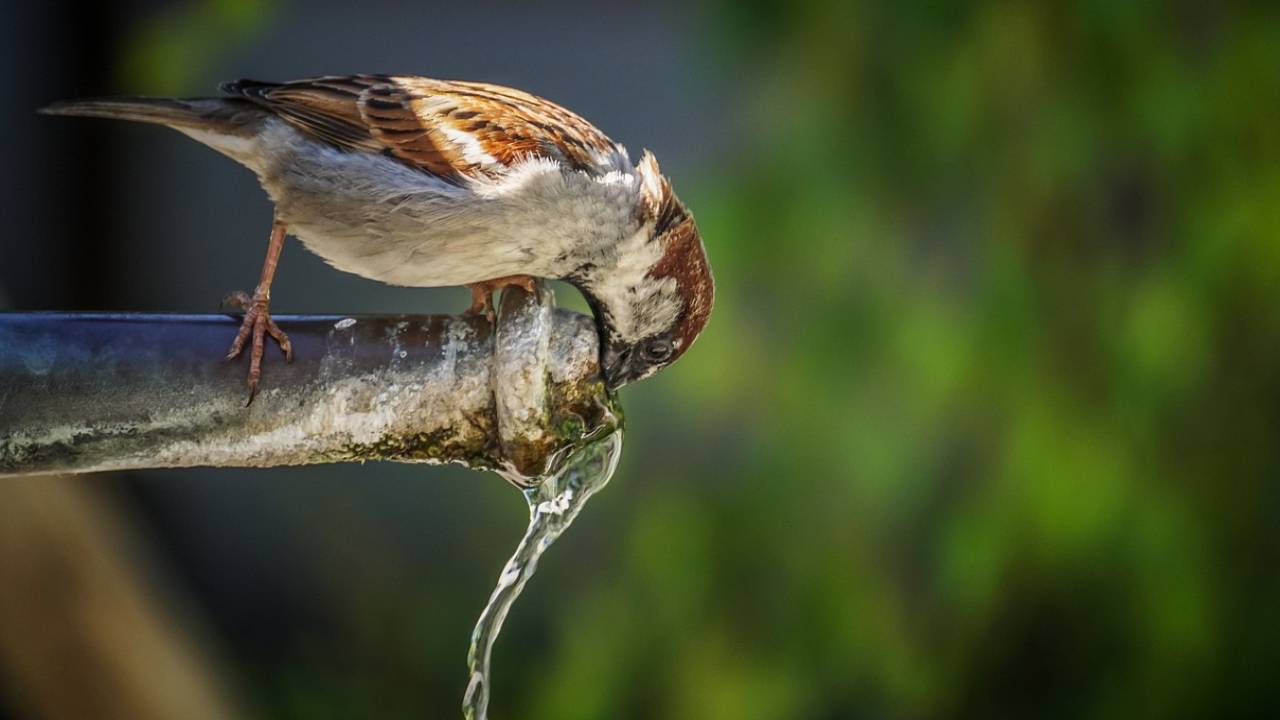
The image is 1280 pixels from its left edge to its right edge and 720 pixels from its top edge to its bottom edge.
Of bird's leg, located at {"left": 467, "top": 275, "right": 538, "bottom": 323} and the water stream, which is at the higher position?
bird's leg, located at {"left": 467, "top": 275, "right": 538, "bottom": 323}

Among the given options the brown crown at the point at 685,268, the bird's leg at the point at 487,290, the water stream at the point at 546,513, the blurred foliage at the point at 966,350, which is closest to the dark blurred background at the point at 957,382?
the blurred foliage at the point at 966,350

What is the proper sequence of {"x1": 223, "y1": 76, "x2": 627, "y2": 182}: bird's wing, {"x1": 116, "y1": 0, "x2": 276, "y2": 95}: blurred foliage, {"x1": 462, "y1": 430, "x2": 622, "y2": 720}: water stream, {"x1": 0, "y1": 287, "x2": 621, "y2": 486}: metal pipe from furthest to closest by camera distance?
{"x1": 116, "y1": 0, "x2": 276, "y2": 95}: blurred foliage < {"x1": 223, "y1": 76, "x2": 627, "y2": 182}: bird's wing < {"x1": 462, "y1": 430, "x2": 622, "y2": 720}: water stream < {"x1": 0, "y1": 287, "x2": 621, "y2": 486}: metal pipe

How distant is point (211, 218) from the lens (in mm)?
3789

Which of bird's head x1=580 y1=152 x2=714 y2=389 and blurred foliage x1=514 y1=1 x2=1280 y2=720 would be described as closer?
bird's head x1=580 y1=152 x2=714 y2=389

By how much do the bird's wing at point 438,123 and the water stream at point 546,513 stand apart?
1.08 ft

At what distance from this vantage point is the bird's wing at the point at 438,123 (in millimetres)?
1422

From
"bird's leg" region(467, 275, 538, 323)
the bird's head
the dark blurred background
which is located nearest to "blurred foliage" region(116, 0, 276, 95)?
the dark blurred background

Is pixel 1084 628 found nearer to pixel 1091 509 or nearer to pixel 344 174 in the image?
pixel 1091 509

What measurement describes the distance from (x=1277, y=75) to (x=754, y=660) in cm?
137

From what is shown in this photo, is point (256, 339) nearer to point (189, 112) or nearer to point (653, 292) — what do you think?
point (653, 292)

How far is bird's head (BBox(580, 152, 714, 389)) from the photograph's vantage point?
1.30 m

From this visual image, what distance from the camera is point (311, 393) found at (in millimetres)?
1109

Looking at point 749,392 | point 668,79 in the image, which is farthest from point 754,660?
point 668,79

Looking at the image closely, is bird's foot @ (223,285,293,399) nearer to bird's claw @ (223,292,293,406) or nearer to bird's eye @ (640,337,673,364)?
bird's claw @ (223,292,293,406)
